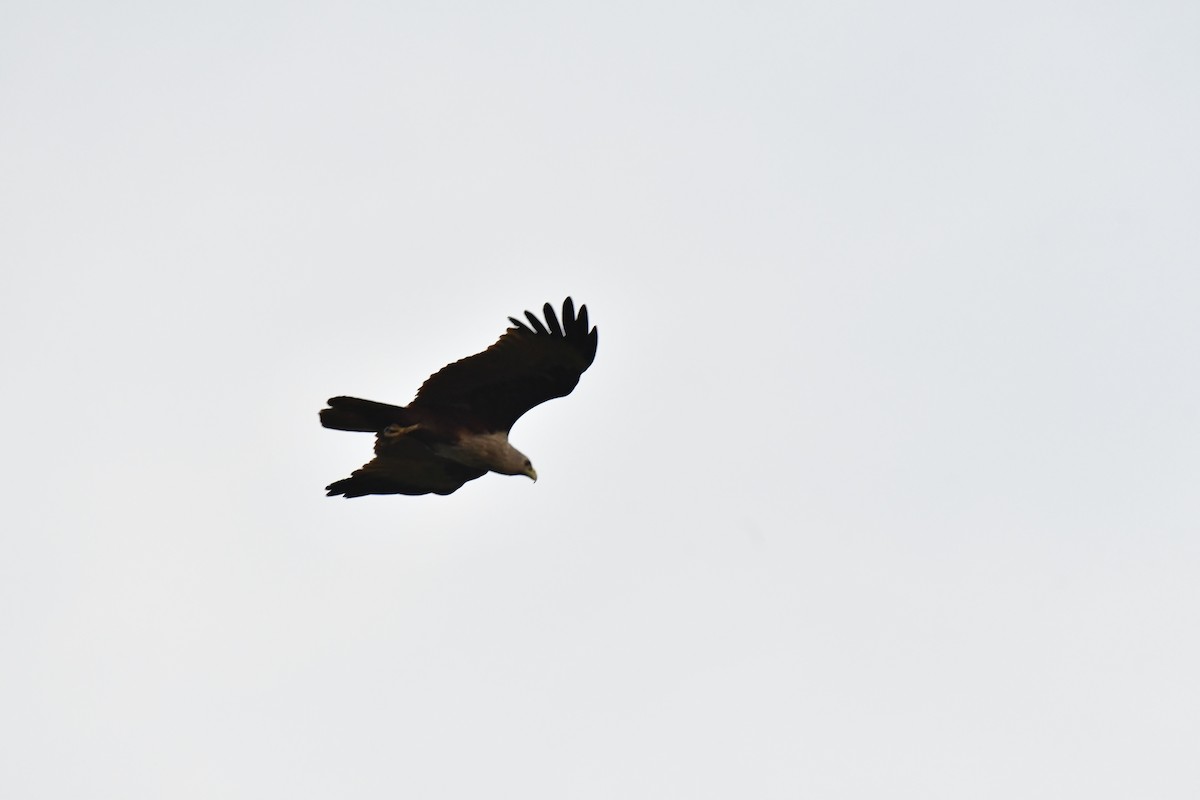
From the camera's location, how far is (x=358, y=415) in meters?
15.6

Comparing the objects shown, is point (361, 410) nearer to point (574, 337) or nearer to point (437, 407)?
point (437, 407)

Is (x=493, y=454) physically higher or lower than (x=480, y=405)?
lower

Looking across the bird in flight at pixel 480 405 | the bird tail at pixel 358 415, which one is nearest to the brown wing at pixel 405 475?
the bird in flight at pixel 480 405

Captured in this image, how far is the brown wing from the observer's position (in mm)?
16250

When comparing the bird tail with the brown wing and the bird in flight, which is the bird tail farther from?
the brown wing

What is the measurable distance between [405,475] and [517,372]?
1.73m

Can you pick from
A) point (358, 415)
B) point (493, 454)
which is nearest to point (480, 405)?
point (493, 454)

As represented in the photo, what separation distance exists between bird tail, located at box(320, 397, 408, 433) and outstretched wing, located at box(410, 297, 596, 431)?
0.74 feet

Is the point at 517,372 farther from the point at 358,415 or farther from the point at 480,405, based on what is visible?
the point at 358,415

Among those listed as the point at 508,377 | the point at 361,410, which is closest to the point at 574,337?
the point at 508,377

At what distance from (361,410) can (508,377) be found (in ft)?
4.24

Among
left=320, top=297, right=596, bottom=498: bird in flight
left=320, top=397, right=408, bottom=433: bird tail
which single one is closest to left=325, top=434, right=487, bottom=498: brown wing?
left=320, top=297, right=596, bottom=498: bird in flight

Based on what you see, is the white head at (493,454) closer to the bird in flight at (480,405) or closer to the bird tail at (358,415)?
the bird in flight at (480,405)

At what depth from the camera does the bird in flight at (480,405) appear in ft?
50.4
